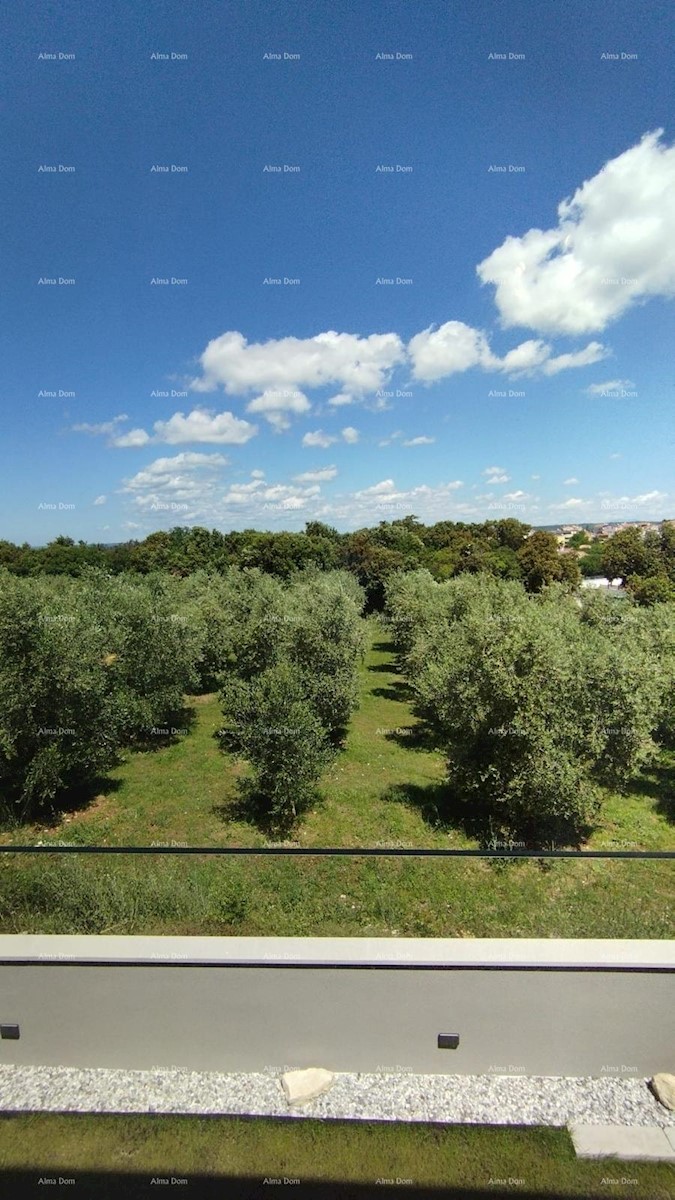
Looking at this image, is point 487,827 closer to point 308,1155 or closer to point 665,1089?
point 665,1089

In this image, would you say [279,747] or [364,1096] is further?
[279,747]

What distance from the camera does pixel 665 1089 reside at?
8.56 ft

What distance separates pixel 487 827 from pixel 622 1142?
396cm

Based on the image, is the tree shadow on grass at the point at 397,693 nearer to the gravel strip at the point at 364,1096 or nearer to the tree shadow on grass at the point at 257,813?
the tree shadow on grass at the point at 257,813

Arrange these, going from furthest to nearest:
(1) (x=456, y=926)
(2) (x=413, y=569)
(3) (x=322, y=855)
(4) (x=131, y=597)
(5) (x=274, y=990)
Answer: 1. (2) (x=413, y=569)
2. (4) (x=131, y=597)
3. (3) (x=322, y=855)
4. (1) (x=456, y=926)
5. (5) (x=274, y=990)

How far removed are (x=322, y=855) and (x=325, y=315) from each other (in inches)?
279

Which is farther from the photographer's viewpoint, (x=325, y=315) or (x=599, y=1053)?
(x=325, y=315)

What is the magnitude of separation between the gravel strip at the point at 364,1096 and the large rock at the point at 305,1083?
0.11 feet

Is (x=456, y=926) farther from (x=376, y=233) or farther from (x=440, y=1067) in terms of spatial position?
(x=376, y=233)

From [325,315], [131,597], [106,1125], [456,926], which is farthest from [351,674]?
[106,1125]

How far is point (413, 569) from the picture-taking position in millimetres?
18844

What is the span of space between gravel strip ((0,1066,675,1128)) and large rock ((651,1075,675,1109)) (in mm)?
34

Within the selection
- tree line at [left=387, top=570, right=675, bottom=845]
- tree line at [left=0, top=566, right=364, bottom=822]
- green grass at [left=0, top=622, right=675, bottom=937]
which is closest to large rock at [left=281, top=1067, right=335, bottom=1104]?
green grass at [left=0, top=622, right=675, bottom=937]

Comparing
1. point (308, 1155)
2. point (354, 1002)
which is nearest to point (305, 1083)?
point (308, 1155)
